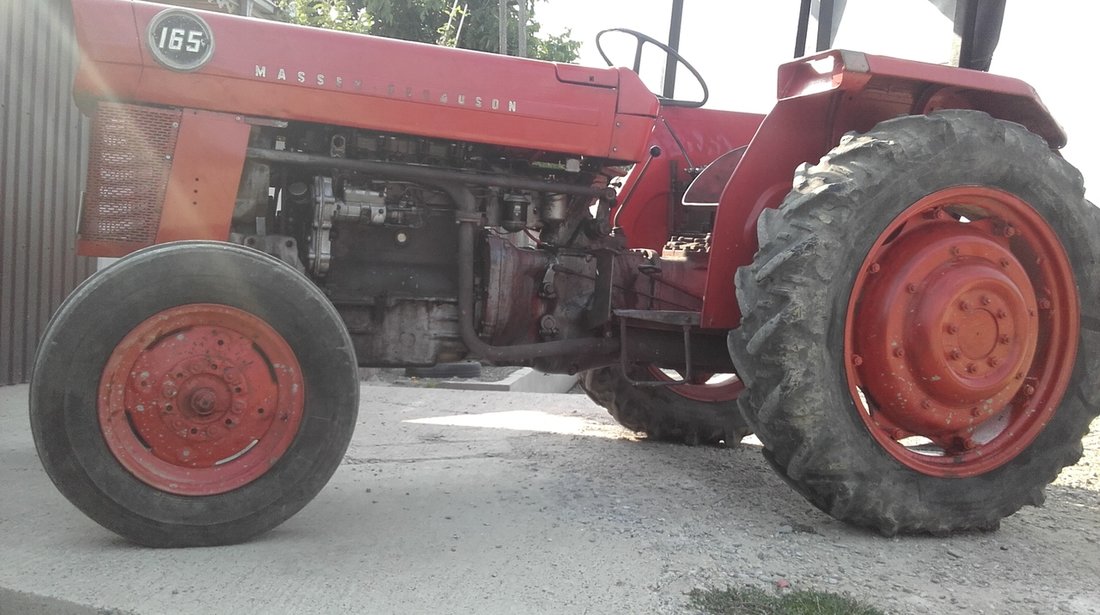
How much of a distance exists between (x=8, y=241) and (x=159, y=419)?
392 centimetres

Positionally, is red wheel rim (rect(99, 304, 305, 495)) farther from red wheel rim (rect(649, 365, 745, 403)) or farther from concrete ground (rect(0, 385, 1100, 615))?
red wheel rim (rect(649, 365, 745, 403))

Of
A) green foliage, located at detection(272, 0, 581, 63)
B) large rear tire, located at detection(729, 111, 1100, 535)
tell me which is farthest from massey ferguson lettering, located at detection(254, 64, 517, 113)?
green foliage, located at detection(272, 0, 581, 63)

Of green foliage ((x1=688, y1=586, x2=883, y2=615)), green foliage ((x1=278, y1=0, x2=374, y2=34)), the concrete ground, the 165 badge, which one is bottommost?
the concrete ground

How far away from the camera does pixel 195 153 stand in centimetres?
305

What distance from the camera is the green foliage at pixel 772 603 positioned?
2291 millimetres

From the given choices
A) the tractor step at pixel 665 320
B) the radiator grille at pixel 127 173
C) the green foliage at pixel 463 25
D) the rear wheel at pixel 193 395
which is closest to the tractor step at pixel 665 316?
the tractor step at pixel 665 320

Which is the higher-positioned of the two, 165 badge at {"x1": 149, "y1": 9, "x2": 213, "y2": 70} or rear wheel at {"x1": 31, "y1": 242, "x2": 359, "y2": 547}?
165 badge at {"x1": 149, "y1": 9, "x2": 213, "y2": 70}

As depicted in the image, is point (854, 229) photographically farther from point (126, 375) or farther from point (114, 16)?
point (114, 16)

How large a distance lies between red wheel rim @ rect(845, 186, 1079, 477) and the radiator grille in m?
2.36

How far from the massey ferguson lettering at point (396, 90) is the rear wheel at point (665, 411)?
172cm

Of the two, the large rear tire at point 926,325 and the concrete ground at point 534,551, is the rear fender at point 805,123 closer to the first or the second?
the large rear tire at point 926,325

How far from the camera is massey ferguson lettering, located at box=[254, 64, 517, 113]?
311 centimetres

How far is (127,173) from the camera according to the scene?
3.02m

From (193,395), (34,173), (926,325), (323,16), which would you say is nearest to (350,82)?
(193,395)
